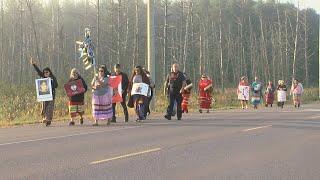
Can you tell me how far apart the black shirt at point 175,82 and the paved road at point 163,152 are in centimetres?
301

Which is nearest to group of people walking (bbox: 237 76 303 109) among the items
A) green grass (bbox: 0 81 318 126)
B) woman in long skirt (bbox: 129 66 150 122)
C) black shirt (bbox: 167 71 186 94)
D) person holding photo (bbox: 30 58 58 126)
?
green grass (bbox: 0 81 318 126)

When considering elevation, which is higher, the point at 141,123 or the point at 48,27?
the point at 48,27

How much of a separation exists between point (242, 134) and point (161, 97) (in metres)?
19.6

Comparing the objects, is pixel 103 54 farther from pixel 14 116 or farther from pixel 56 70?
pixel 14 116

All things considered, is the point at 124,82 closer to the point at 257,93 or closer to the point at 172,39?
the point at 257,93

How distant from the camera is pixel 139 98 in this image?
1928 cm

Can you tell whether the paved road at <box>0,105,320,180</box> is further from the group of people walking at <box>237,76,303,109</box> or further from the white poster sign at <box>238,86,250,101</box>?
the group of people walking at <box>237,76,303,109</box>

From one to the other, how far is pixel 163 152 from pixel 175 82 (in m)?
8.82

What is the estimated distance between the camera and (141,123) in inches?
727

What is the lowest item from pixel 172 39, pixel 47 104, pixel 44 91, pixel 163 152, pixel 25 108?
pixel 163 152

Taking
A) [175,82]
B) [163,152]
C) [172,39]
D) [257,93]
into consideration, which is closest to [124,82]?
[175,82]

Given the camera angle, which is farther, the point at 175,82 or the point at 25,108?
the point at 25,108

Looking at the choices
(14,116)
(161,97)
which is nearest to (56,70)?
(161,97)

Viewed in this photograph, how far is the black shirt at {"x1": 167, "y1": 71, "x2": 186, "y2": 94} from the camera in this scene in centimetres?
1995
